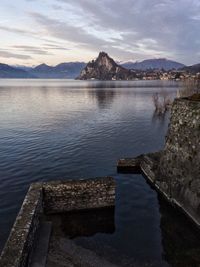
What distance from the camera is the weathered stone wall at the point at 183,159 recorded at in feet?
80.4

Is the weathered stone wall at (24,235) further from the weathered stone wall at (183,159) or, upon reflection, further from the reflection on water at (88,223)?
the weathered stone wall at (183,159)

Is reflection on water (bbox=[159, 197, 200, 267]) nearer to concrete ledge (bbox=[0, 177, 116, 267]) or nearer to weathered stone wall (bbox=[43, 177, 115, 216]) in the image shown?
concrete ledge (bbox=[0, 177, 116, 267])

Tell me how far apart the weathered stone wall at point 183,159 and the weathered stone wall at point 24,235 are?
13.0 metres

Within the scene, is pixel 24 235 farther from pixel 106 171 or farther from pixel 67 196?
pixel 106 171

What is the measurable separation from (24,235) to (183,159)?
16.6m

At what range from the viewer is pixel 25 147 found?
45.0 metres

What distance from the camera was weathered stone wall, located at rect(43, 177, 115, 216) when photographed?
24.0 meters

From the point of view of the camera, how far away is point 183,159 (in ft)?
88.5

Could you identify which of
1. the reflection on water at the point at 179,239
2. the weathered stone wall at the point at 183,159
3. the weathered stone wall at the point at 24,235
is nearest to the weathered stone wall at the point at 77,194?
the weathered stone wall at the point at 24,235

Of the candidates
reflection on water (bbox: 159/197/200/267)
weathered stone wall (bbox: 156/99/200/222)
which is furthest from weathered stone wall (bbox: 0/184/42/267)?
weathered stone wall (bbox: 156/99/200/222)

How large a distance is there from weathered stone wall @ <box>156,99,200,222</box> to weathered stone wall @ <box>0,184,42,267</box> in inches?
513

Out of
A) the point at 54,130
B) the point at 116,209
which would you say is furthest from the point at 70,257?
the point at 54,130

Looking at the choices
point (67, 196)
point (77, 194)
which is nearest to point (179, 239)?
point (77, 194)

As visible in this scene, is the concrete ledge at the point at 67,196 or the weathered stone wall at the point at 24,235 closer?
the weathered stone wall at the point at 24,235
